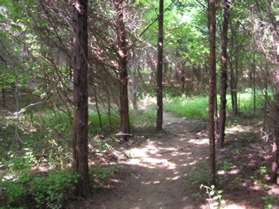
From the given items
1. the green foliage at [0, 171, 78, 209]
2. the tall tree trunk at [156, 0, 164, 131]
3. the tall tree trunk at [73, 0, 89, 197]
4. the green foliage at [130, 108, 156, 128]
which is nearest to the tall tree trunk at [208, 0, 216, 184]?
the tall tree trunk at [73, 0, 89, 197]

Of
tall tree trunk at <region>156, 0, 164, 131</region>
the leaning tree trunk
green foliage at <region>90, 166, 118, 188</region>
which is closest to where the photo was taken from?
the leaning tree trunk

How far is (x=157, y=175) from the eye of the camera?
9664mm

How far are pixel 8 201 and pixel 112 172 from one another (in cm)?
282

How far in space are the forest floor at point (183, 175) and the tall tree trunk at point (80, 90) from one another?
67cm

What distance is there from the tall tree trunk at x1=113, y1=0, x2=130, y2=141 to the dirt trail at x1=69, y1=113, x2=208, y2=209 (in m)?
0.97

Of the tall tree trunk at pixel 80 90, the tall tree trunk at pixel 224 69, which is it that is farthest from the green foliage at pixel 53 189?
the tall tree trunk at pixel 224 69

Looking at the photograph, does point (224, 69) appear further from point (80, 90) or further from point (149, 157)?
point (80, 90)

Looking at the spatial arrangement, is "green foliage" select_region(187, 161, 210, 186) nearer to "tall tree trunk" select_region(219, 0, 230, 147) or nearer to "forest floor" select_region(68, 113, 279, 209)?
"forest floor" select_region(68, 113, 279, 209)

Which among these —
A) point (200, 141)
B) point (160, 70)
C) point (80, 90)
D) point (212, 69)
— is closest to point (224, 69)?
point (200, 141)

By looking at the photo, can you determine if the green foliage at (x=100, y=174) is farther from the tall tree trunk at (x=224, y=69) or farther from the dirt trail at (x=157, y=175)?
the tall tree trunk at (x=224, y=69)

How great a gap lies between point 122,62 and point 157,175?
4327mm

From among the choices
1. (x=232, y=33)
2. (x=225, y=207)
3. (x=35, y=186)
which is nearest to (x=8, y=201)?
(x=35, y=186)

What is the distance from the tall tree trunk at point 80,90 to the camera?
7812 millimetres

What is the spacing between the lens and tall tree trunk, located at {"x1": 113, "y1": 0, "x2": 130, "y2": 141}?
11922 mm
